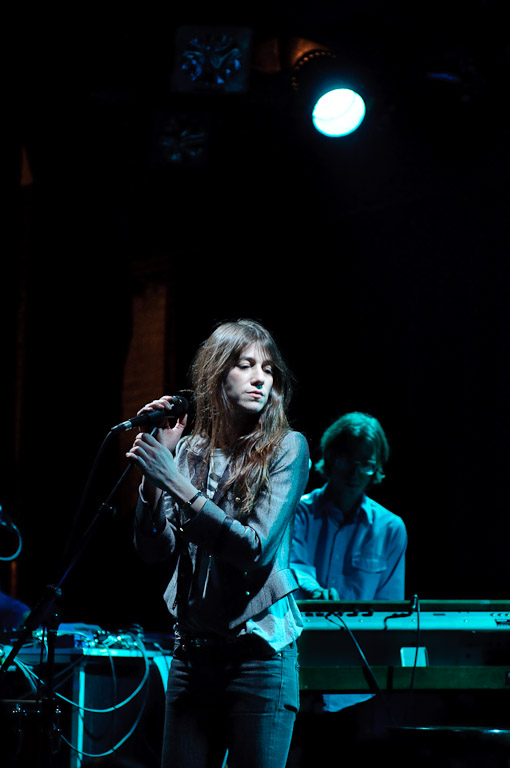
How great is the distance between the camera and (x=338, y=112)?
5.21 meters

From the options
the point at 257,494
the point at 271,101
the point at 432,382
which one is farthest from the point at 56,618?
the point at 271,101

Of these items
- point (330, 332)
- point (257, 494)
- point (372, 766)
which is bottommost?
point (372, 766)

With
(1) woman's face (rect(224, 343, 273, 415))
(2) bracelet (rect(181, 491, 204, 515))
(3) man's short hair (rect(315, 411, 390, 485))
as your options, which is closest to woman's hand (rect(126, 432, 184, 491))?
(2) bracelet (rect(181, 491, 204, 515))

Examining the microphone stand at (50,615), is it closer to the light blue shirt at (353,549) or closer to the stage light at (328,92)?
the light blue shirt at (353,549)

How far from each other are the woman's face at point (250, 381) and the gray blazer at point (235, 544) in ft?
0.46

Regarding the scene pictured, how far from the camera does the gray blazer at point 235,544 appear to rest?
204cm

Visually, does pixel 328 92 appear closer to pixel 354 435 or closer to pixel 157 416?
pixel 354 435

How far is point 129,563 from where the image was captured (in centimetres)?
563

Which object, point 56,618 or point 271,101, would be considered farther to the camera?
point 271,101

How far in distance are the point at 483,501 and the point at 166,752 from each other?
358cm

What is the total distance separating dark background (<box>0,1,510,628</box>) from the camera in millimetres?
5188

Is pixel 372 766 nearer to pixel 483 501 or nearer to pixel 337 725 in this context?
pixel 337 725

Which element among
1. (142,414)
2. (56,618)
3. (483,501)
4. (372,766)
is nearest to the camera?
(142,414)

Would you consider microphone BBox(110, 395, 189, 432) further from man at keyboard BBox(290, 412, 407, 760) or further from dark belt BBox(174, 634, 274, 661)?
man at keyboard BBox(290, 412, 407, 760)
